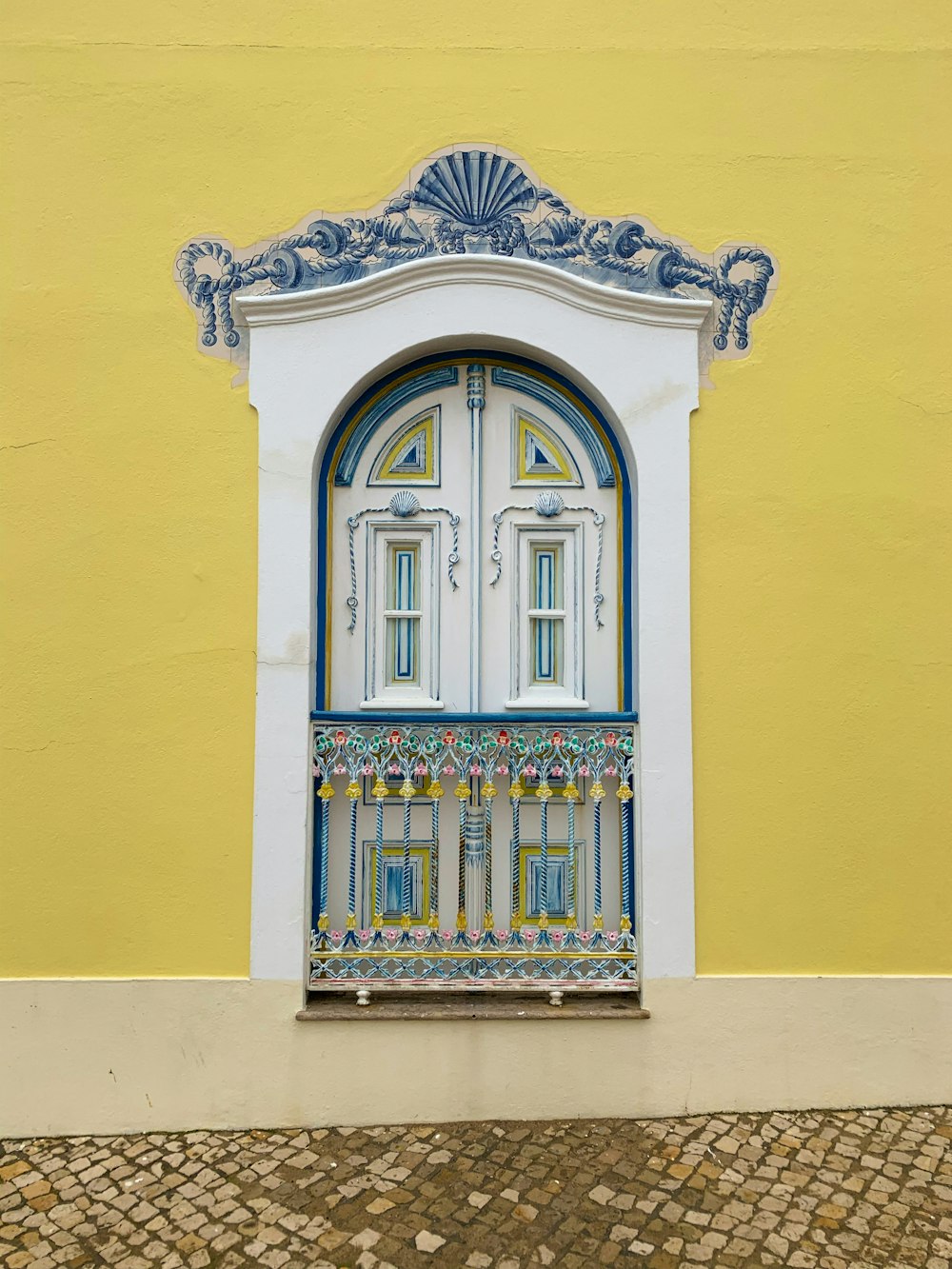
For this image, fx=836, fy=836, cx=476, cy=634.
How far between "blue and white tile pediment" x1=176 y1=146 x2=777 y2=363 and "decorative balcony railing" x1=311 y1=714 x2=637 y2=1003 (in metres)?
1.93

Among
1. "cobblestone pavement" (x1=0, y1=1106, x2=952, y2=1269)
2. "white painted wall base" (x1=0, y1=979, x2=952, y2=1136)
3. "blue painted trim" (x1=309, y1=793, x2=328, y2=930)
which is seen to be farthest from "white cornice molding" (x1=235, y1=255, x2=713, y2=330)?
"cobblestone pavement" (x1=0, y1=1106, x2=952, y2=1269)

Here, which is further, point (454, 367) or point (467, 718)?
point (454, 367)

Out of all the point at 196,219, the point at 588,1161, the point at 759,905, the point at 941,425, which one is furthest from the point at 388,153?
the point at 588,1161

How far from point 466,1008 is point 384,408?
9.06 feet

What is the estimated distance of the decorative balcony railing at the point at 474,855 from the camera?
3760 mm

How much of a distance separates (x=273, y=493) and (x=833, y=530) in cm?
254

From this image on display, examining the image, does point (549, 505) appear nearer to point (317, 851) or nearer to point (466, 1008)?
point (317, 851)

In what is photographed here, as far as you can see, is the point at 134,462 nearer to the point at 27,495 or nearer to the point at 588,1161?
the point at 27,495

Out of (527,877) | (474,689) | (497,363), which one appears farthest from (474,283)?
(527,877)

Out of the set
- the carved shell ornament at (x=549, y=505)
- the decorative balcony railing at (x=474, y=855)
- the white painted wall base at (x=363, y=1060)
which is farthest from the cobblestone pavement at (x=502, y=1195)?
the carved shell ornament at (x=549, y=505)

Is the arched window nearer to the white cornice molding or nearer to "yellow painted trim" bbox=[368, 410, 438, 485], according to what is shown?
"yellow painted trim" bbox=[368, 410, 438, 485]

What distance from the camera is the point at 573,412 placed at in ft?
13.1

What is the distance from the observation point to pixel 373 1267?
2.80 m

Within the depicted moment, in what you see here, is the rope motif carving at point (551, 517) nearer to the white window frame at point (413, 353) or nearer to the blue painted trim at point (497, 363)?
the blue painted trim at point (497, 363)
